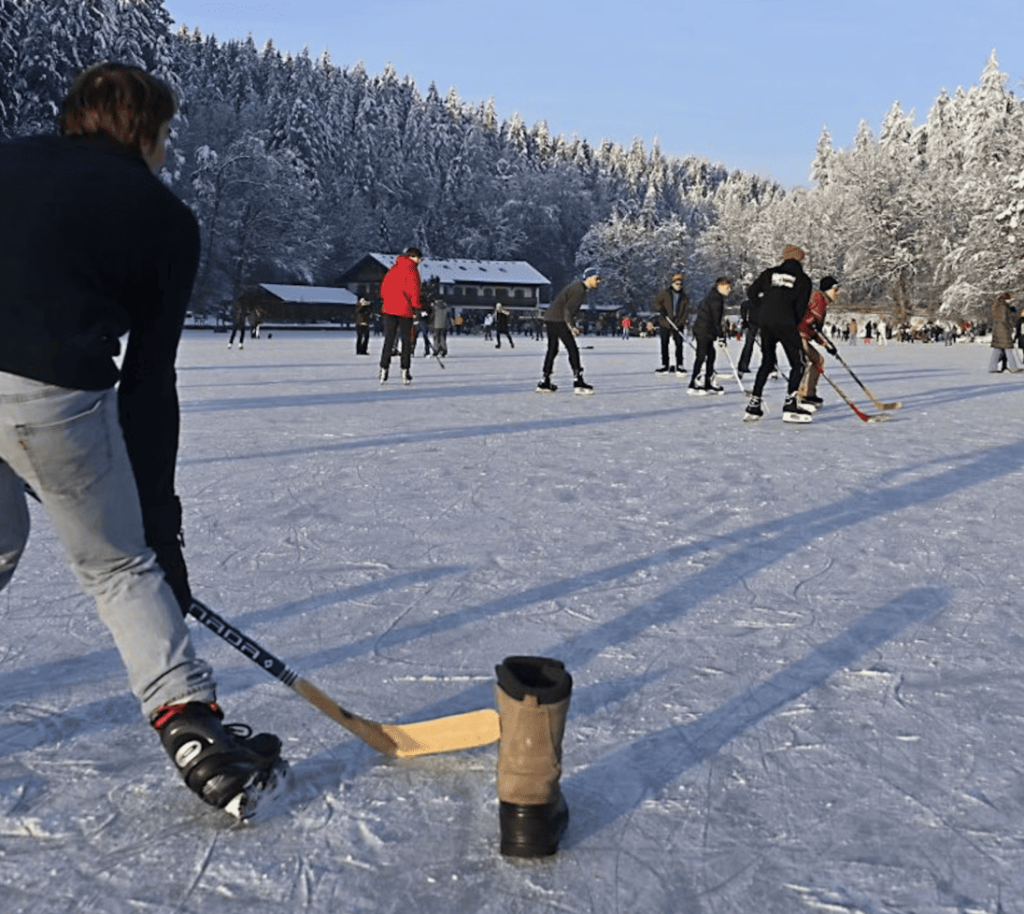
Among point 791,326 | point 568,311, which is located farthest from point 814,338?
point 568,311

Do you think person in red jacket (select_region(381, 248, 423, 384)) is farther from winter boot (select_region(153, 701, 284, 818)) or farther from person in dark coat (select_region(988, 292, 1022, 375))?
person in dark coat (select_region(988, 292, 1022, 375))

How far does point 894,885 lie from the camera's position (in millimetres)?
1855

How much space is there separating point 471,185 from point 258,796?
98296 mm

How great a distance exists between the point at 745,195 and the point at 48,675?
527ft

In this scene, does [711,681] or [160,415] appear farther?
[711,681]

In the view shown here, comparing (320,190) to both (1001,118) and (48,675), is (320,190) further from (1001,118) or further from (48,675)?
(48,675)

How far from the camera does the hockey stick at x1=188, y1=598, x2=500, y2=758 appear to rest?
7.45 feet

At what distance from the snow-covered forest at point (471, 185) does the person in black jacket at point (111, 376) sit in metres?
38.6

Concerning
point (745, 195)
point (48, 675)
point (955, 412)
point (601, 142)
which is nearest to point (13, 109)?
point (955, 412)

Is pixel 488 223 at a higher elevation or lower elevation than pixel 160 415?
higher

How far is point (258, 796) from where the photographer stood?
203 cm

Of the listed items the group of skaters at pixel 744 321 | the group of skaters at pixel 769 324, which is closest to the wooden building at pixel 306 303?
the group of skaters at pixel 744 321

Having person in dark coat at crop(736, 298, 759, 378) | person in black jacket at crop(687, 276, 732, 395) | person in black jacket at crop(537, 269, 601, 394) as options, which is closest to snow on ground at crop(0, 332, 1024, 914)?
person in dark coat at crop(736, 298, 759, 378)

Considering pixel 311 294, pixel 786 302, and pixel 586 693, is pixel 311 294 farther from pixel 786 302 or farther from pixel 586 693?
pixel 586 693
